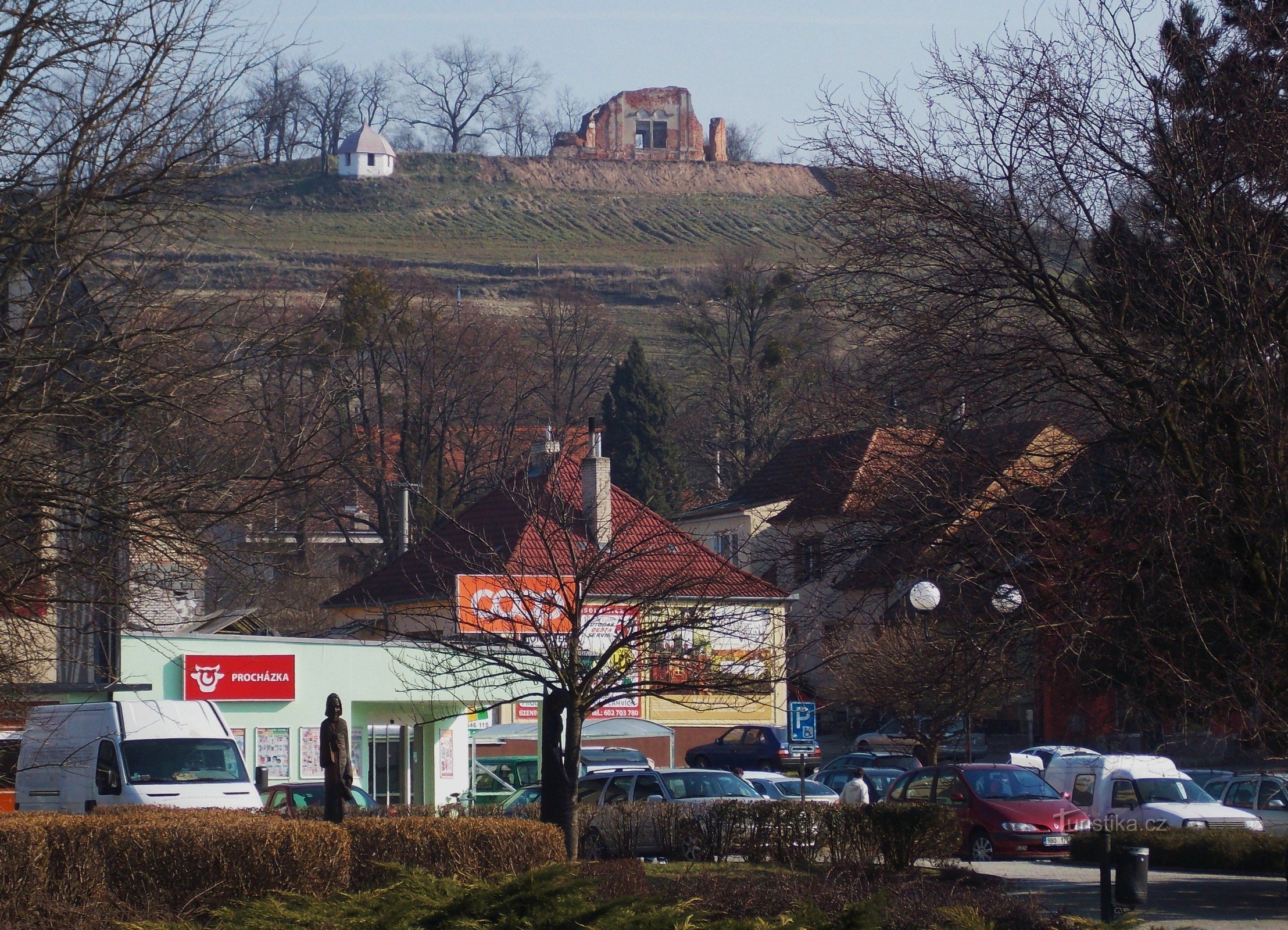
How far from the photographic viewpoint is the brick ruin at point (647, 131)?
162 metres

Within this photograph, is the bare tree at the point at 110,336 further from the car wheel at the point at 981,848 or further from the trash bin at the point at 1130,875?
the car wheel at the point at 981,848

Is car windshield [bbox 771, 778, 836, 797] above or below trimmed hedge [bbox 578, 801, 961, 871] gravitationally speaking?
below

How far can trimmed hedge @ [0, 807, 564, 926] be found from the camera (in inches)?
456

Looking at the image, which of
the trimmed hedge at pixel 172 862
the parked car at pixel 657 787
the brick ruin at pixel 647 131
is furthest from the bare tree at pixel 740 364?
the brick ruin at pixel 647 131

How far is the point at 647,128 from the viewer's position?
6545 inches

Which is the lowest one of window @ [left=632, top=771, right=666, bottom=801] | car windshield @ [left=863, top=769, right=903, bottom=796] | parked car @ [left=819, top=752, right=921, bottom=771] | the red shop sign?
parked car @ [left=819, top=752, right=921, bottom=771]

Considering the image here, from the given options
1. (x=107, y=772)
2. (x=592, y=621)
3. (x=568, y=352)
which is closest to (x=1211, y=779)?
(x=592, y=621)

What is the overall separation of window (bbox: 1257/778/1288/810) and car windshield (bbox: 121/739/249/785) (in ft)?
51.9

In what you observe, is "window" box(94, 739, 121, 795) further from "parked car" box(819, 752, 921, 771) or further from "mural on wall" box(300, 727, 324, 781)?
"parked car" box(819, 752, 921, 771)

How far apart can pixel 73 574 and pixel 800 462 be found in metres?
7.93

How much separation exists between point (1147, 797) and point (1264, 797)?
2.24 meters

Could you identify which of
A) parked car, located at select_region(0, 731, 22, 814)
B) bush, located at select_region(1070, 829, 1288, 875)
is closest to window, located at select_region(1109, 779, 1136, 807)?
bush, located at select_region(1070, 829, 1288, 875)

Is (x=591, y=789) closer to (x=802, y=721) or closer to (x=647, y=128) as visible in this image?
(x=802, y=721)

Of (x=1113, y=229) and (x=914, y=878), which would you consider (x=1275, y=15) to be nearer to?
(x=1113, y=229)
